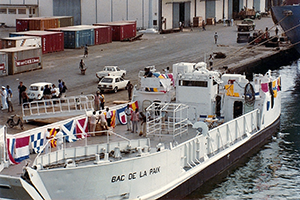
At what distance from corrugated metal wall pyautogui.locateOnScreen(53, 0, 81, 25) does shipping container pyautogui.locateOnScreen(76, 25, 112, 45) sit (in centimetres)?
1490

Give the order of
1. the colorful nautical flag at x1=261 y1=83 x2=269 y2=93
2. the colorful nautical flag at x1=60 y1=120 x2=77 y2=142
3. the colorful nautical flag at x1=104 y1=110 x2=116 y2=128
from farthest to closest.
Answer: the colorful nautical flag at x1=261 y1=83 x2=269 y2=93
the colorful nautical flag at x1=104 y1=110 x2=116 y2=128
the colorful nautical flag at x1=60 y1=120 x2=77 y2=142

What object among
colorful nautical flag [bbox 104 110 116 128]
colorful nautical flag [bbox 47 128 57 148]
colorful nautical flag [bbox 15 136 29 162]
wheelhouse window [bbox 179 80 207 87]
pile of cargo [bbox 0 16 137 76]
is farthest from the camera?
pile of cargo [bbox 0 16 137 76]

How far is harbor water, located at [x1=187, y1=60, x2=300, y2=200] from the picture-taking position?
25297mm

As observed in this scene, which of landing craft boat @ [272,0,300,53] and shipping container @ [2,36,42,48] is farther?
landing craft boat @ [272,0,300,53]

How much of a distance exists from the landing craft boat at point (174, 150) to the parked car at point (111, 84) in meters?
12.5

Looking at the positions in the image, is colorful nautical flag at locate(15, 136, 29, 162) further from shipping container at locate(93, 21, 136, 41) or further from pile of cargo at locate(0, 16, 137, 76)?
shipping container at locate(93, 21, 136, 41)

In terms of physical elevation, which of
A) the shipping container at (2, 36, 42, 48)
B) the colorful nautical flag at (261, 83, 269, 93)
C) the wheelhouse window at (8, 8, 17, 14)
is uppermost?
the wheelhouse window at (8, 8, 17, 14)

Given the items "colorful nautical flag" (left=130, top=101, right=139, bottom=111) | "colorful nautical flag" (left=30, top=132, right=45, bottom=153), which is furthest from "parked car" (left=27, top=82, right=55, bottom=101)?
"colorful nautical flag" (left=30, top=132, right=45, bottom=153)

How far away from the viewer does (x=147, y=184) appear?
20688mm

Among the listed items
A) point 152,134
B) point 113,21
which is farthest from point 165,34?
point 152,134

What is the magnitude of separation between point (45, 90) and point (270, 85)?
623 inches

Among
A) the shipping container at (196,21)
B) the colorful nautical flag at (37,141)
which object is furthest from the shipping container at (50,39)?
the colorful nautical flag at (37,141)

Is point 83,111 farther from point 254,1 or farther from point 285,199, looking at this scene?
point 254,1

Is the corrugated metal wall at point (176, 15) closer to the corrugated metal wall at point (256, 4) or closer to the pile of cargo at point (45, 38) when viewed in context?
the pile of cargo at point (45, 38)
